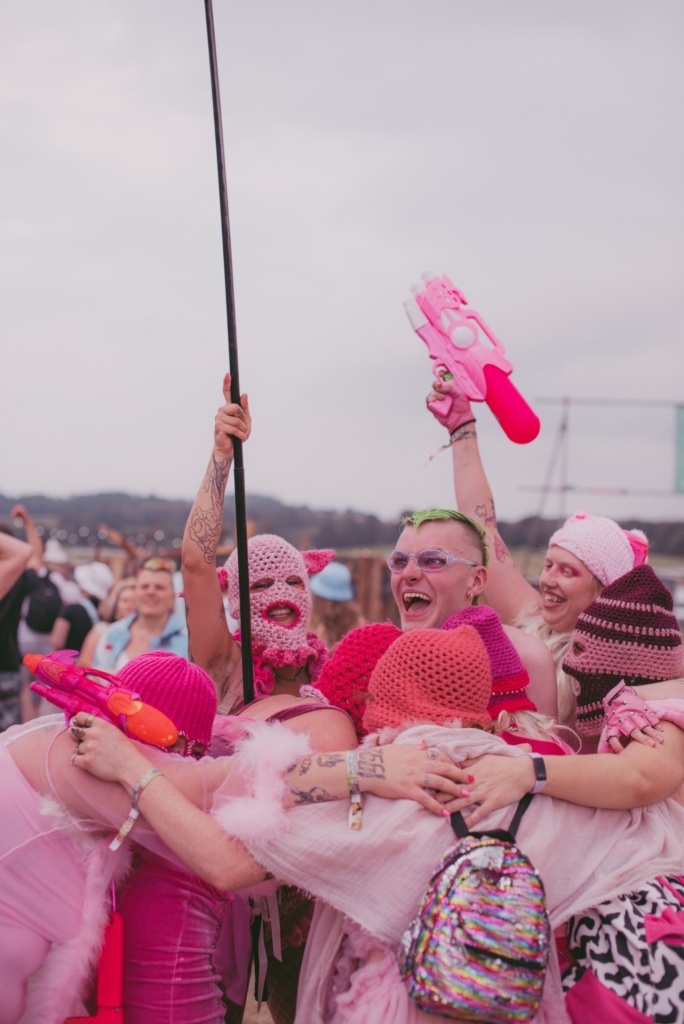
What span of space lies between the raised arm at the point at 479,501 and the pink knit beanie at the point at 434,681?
1.20m

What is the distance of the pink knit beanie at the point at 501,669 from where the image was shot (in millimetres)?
Answer: 2248

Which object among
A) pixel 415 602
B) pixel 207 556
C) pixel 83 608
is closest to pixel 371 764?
pixel 415 602

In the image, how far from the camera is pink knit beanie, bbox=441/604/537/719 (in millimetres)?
2248

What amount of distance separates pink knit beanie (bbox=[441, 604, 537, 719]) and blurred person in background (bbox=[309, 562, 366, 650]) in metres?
4.21

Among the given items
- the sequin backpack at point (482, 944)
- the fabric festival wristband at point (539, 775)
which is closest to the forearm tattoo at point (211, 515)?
the fabric festival wristband at point (539, 775)

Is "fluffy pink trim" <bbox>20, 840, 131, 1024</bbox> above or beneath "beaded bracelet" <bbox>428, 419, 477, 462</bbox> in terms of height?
beneath

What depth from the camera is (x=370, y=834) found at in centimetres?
188

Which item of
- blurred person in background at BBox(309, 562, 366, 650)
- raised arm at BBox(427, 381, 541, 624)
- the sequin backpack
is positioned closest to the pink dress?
the sequin backpack

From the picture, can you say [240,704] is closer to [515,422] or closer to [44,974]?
[44,974]

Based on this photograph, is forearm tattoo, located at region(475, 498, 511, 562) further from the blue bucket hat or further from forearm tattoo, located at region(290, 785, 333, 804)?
the blue bucket hat

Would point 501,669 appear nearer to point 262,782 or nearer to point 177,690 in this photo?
point 262,782

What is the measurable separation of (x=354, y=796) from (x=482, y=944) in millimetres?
377

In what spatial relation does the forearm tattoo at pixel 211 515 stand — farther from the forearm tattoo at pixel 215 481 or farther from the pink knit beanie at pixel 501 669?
the pink knit beanie at pixel 501 669

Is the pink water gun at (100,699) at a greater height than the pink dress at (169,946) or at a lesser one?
greater
